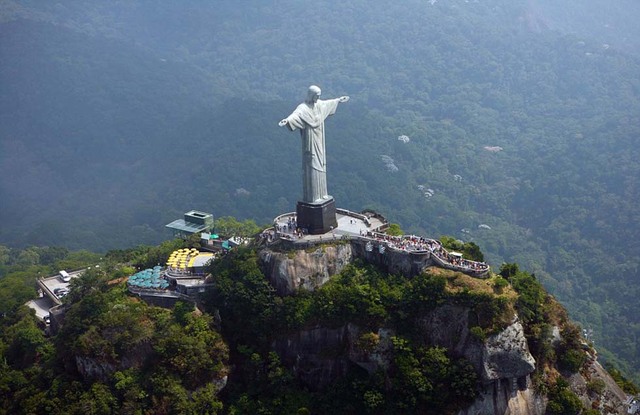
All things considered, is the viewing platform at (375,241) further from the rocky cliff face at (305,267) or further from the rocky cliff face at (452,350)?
the rocky cliff face at (452,350)

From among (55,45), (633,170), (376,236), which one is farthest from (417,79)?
(376,236)

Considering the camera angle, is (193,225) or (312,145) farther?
(193,225)

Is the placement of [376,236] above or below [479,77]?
below

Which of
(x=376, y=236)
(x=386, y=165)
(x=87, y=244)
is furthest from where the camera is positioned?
(x=386, y=165)

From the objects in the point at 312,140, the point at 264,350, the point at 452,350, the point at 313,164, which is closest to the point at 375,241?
the point at 313,164

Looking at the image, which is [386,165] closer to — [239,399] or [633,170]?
[633,170]

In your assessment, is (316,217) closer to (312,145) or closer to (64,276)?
(312,145)

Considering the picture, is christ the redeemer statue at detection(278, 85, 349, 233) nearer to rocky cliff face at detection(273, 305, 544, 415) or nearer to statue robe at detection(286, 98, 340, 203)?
statue robe at detection(286, 98, 340, 203)
